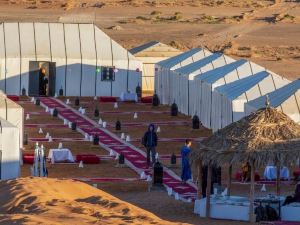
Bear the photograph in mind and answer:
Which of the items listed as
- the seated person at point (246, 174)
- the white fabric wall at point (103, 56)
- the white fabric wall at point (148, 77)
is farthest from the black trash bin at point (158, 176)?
the white fabric wall at point (148, 77)

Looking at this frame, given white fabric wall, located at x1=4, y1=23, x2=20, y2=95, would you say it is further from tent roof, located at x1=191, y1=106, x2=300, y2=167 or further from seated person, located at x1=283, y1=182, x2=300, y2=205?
seated person, located at x1=283, y1=182, x2=300, y2=205

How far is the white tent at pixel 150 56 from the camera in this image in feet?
199

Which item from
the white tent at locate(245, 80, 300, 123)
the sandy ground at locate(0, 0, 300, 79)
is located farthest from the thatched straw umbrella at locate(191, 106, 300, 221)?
the sandy ground at locate(0, 0, 300, 79)

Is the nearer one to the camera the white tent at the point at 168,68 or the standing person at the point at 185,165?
the standing person at the point at 185,165

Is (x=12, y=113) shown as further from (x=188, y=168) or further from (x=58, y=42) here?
(x=58, y=42)

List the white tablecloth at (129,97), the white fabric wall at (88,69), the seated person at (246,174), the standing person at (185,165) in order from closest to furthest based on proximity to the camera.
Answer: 1. the standing person at (185,165)
2. the seated person at (246,174)
3. the white tablecloth at (129,97)
4. the white fabric wall at (88,69)

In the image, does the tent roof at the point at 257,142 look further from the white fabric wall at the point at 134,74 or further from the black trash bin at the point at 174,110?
the white fabric wall at the point at 134,74

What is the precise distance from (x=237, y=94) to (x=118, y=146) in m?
4.06

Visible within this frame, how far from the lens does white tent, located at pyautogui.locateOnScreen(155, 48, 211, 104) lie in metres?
55.0

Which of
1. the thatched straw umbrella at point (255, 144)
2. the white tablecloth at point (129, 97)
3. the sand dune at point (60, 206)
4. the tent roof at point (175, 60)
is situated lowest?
the sand dune at point (60, 206)

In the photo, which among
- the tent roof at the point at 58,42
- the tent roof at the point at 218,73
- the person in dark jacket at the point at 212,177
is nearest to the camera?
the person in dark jacket at the point at 212,177

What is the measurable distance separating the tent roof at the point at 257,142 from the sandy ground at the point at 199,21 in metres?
32.2

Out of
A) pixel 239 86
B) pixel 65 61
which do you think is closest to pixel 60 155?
pixel 239 86

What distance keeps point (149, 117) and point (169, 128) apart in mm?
3613
